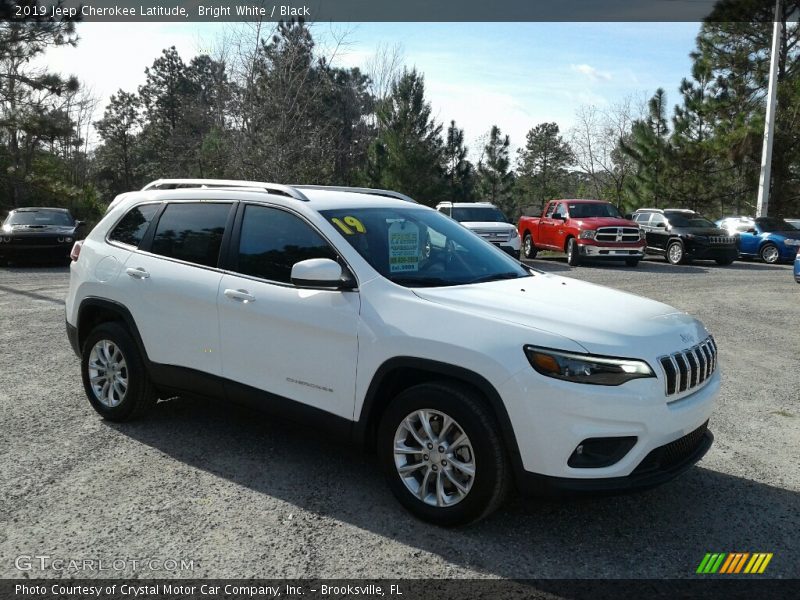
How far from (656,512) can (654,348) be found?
1.08 meters

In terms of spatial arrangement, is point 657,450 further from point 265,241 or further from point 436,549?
point 265,241

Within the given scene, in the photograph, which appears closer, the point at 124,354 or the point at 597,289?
the point at 597,289

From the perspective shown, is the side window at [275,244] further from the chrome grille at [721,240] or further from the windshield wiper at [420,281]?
the chrome grille at [721,240]

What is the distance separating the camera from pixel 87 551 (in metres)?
3.31

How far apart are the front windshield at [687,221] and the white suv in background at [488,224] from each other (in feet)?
21.0

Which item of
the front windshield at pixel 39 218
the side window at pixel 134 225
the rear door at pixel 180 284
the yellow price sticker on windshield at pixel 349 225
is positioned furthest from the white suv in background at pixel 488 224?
the yellow price sticker on windshield at pixel 349 225

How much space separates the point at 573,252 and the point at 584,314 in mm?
16686

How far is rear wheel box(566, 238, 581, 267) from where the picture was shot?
19547 mm

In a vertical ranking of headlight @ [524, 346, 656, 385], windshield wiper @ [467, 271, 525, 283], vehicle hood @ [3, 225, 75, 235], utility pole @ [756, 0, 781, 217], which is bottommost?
vehicle hood @ [3, 225, 75, 235]

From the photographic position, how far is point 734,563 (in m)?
3.31

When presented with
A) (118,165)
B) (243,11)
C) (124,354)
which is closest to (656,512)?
(124,354)

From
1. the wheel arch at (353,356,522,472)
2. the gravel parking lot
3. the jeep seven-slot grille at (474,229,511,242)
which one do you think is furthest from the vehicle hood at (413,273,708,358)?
the jeep seven-slot grille at (474,229,511,242)

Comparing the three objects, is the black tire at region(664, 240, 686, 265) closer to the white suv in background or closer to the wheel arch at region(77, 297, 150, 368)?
the white suv in background

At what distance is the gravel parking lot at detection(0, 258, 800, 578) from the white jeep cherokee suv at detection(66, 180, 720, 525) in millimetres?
303
